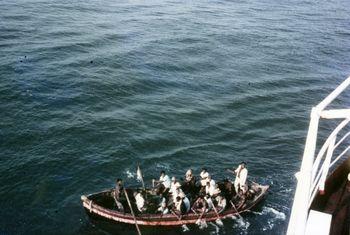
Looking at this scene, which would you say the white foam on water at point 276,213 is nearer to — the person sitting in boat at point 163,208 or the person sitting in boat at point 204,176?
the person sitting in boat at point 204,176

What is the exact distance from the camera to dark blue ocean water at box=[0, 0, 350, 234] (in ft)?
82.9

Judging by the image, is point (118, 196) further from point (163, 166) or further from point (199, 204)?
point (163, 166)

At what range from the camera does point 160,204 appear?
73.9 ft

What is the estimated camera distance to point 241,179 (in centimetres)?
2327

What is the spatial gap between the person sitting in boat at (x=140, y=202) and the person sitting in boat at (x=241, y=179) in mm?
5835

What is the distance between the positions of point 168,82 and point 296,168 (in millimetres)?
17860

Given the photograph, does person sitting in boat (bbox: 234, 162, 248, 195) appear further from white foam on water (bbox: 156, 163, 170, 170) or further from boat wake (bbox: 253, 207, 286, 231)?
white foam on water (bbox: 156, 163, 170, 170)

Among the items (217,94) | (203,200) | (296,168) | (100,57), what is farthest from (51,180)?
(100,57)

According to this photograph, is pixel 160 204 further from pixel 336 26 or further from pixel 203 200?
pixel 336 26

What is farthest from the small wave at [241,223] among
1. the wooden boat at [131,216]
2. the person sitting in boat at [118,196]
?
the person sitting in boat at [118,196]

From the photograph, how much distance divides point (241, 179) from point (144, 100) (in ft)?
55.9

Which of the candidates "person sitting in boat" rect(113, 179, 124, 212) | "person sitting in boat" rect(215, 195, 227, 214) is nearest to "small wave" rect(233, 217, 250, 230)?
"person sitting in boat" rect(215, 195, 227, 214)

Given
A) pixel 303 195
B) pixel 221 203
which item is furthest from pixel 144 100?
pixel 303 195

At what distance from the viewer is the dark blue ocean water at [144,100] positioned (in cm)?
2528
